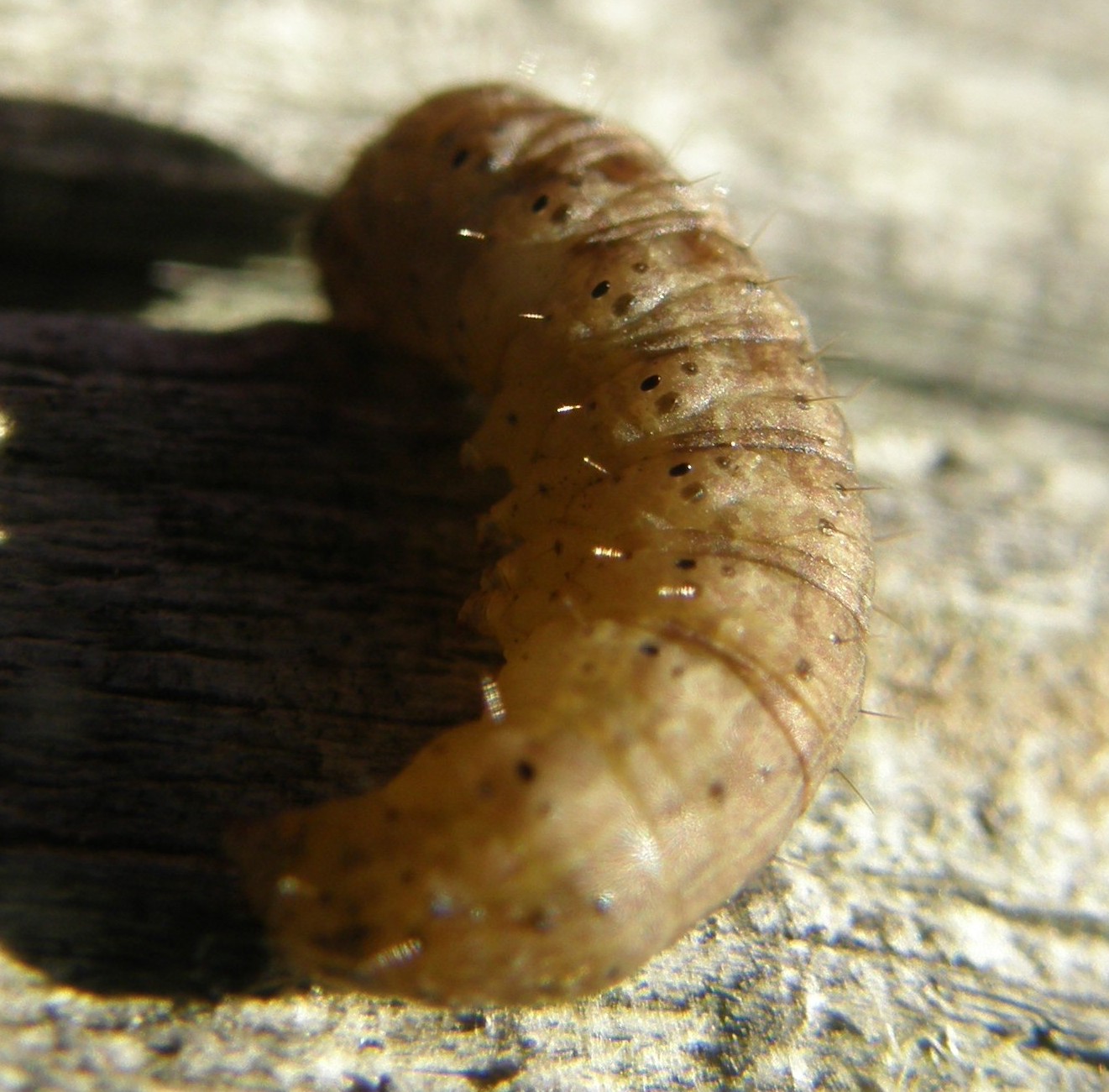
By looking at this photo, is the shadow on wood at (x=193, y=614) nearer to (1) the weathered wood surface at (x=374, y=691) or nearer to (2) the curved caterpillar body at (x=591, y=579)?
(1) the weathered wood surface at (x=374, y=691)

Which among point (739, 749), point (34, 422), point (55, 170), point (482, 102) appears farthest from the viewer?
point (55, 170)

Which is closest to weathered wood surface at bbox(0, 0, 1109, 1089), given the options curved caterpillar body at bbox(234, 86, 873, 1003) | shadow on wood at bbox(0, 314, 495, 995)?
shadow on wood at bbox(0, 314, 495, 995)

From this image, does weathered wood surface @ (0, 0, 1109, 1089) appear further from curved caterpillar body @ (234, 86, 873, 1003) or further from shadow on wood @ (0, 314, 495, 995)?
curved caterpillar body @ (234, 86, 873, 1003)

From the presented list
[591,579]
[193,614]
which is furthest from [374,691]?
[591,579]

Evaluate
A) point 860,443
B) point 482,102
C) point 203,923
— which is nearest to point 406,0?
point 482,102

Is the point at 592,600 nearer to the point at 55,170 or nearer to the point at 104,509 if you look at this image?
the point at 104,509

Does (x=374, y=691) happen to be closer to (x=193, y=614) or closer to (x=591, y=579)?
(x=193, y=614)
